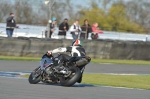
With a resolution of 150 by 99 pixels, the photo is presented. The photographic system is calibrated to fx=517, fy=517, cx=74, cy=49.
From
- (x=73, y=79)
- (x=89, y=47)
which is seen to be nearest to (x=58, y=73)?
(x=73, y=79)

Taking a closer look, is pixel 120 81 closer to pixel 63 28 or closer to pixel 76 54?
pixel 76 54

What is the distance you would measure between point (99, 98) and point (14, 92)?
5.64 ft

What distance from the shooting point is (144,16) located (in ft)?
224

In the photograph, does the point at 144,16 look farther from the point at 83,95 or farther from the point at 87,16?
the point at 83,95

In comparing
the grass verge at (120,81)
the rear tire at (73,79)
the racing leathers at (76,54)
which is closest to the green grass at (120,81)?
the grass verge at (120,81)

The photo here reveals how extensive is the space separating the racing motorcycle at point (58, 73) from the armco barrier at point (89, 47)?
11.3 meters

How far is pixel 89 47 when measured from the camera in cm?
2589

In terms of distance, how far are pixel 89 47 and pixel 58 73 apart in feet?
43.2

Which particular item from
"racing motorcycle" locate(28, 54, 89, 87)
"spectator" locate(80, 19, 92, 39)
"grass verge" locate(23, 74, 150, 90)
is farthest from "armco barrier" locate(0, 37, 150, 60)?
"racing motorcycle" locate(28, 54, 89, 87)

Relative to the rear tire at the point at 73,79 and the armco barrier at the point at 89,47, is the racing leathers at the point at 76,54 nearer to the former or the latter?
the rear tire at the point at 73,79

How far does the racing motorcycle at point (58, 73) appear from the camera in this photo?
493 inches

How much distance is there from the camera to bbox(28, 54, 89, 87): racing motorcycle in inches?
493

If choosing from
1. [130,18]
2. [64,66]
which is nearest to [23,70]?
[64,66]

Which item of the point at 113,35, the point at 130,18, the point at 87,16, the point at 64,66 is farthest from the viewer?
the point at 130,18
